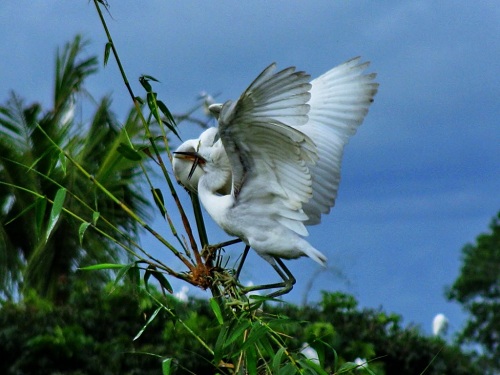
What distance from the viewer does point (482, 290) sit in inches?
451

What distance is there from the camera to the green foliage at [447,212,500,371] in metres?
11.0

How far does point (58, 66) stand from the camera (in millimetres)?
7363

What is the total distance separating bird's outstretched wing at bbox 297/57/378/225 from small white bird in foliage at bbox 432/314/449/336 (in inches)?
170

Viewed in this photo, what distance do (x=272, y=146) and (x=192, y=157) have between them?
32 centimetres

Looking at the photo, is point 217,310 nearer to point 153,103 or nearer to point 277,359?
point 277,359

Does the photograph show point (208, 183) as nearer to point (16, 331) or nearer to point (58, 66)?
point (16, 331)

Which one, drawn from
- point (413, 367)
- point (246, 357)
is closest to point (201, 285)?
point (246, 357)

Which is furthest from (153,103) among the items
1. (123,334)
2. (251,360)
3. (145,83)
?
(123,334)

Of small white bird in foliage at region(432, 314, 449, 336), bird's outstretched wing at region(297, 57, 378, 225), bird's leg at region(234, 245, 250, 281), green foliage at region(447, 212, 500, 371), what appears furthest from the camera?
green foliage at region(447, 212, 500, 371)

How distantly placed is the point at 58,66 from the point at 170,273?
18.3ft

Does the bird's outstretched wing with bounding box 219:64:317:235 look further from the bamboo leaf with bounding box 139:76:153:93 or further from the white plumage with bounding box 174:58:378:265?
the bamboo leaf with bounding box 139:76:153:93

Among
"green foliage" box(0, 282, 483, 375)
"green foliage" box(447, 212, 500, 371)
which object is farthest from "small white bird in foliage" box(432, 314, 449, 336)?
"green foliage" box(447, 212, 500, 371)

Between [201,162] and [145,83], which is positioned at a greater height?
[145,83]

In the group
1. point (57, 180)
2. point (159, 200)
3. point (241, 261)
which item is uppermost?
point (57, 180)
